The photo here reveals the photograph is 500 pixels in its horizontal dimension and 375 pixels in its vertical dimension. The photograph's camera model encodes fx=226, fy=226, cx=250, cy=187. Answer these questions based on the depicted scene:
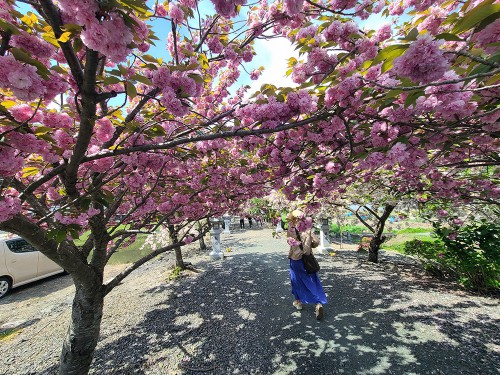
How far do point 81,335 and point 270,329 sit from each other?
2951 mm

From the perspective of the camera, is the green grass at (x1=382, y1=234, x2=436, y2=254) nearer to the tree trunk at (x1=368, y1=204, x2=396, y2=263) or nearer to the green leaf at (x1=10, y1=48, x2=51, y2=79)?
the tree trunk at (x1=368, y1=204, x2=396, y2=263)

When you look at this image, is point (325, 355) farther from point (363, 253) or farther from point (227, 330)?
point (363, 253)

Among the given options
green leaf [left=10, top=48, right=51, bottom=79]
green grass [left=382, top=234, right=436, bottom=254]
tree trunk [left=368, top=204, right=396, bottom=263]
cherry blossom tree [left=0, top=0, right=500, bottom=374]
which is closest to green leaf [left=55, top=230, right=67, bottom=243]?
cherry blossom tree [left=0, top=0, right=500, bottom=374]

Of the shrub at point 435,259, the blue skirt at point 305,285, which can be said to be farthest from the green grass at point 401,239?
the blue skirt at point 305,285

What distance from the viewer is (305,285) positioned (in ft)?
16.1

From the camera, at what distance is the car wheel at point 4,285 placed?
23.4 feet

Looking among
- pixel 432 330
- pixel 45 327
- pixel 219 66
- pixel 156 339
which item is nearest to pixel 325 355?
pixel 432 330

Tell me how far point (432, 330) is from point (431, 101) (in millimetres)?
4136

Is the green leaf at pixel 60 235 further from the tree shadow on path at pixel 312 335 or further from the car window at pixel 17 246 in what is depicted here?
the car window at pixel 17 246

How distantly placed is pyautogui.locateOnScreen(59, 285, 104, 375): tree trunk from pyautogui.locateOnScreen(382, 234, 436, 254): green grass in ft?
36.4

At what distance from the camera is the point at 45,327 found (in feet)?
16.5

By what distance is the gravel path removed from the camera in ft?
10.8

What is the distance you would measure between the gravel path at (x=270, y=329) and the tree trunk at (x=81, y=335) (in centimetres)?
82

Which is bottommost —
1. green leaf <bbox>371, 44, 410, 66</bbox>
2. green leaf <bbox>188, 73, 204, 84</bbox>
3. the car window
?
the car window
